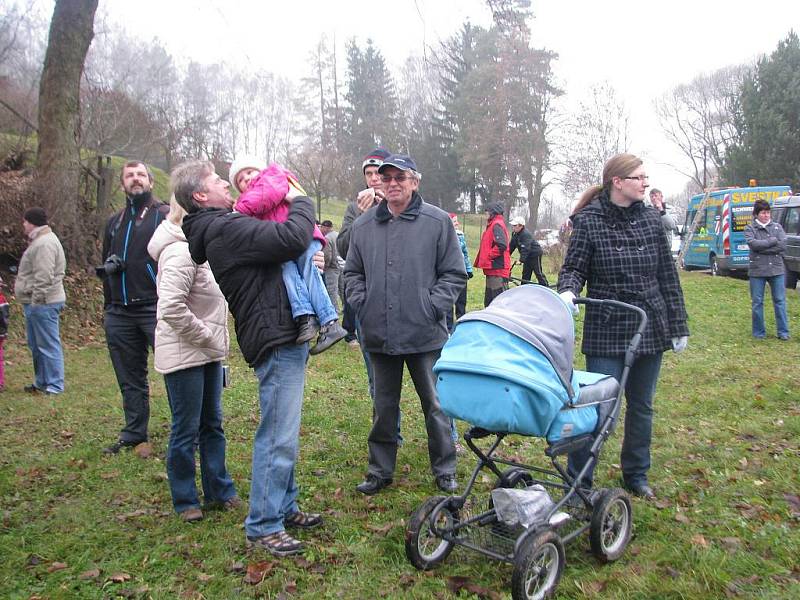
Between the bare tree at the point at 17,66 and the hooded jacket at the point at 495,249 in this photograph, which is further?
the bare tree at the point at 17,66

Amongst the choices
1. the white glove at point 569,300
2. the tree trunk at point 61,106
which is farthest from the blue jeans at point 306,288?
the tree trunk at point 61,106

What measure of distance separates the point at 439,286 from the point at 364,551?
5.39 feet

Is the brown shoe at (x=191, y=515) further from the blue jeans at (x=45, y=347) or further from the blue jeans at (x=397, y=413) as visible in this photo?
the blue jeans at (x=45, y=347)

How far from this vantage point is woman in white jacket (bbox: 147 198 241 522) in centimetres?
399

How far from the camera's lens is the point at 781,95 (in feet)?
107

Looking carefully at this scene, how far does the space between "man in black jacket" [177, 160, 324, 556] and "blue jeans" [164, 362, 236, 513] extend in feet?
2.12

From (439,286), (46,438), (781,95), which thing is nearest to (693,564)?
(439,286)

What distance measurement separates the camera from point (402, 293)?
424 centimetres

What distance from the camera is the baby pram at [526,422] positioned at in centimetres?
305

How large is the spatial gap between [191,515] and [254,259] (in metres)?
1.71

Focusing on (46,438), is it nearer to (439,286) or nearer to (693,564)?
(439,286)

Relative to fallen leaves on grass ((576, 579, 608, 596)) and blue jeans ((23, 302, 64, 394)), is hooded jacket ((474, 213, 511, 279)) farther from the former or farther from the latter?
fallen leaves on grass ((576, 579, 608, 596))

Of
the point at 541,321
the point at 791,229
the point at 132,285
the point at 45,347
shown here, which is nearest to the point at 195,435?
the point at 132,285

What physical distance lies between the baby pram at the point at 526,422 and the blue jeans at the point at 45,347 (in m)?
5.89
